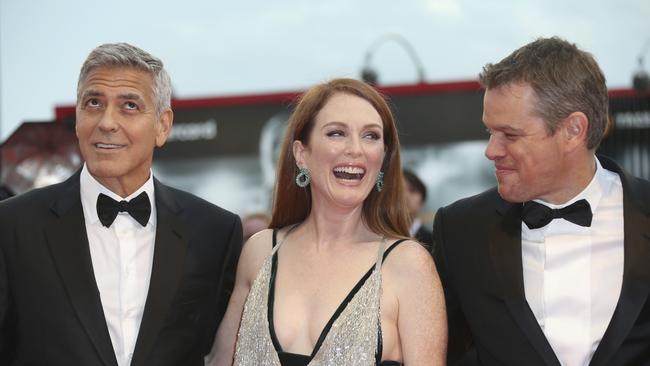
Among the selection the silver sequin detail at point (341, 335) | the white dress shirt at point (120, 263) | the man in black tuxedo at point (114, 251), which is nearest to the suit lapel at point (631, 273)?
the silver sequin detail at point (341, 335)

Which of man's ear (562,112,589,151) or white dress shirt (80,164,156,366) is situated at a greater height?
man's ear (562,112,589,151)

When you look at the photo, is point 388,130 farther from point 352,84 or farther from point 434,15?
point 434,15

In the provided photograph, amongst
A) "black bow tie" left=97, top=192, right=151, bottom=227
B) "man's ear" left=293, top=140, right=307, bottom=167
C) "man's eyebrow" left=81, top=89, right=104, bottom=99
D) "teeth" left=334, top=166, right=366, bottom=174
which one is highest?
"man's eyebrow" left=81, top=89, right=104, bottom=99

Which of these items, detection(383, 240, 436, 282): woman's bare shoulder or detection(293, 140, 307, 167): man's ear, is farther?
detection(293, 140, 307, 167): man's ear

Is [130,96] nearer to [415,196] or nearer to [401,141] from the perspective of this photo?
[415,196]

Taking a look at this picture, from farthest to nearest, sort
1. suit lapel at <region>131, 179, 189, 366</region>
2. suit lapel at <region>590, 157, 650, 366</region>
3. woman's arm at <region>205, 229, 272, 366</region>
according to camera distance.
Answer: woman's arm at <region>205, 229, 272, 366</region> < suit lapel at <region>131, 179, 189, 366</region> < suit lapel at <region>590, 157, 650, 366</region>

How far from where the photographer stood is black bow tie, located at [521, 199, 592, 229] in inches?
112

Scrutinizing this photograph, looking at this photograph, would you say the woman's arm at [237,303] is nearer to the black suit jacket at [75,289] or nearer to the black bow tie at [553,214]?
the black suit jacket at [75,289]

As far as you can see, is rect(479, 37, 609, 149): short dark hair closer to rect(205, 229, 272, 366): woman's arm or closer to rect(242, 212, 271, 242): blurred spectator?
rect(205, 229, 272, 366): woman's arm

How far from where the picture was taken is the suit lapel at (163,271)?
282 centimetres

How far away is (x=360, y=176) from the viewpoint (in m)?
3.08

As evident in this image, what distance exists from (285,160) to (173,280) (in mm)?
645

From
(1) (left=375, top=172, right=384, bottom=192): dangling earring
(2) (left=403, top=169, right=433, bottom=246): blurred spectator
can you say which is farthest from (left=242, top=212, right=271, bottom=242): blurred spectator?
(1) (left=375, top=172, right=384, bottom=192): dangling earring

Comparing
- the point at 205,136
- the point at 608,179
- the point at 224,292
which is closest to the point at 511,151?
the point at 608,179
